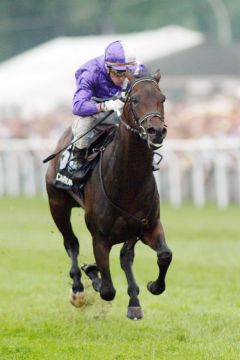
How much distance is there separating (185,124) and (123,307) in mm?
15052

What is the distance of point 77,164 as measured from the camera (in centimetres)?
954

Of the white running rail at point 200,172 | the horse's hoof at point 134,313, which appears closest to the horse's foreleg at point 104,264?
the horse's hoof at point 134,313

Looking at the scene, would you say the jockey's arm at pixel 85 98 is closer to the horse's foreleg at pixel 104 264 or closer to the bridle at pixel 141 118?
the bridle at pixel 141 118

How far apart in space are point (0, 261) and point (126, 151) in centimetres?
658

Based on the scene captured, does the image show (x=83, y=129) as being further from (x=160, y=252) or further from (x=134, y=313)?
(x=134, y=313)

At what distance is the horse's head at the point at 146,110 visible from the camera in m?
7.99

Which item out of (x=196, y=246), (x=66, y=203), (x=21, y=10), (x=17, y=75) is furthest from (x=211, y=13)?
(x=66, y=203)

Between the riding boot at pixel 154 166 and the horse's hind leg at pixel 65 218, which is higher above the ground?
the riding boot at pixel 154 166

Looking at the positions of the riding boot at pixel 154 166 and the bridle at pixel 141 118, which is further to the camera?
the riding boot at pixel 154 166

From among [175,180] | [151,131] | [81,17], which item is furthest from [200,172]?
[81,17]

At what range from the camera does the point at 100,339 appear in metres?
9.05

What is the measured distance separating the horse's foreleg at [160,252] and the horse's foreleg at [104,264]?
0.92 ft

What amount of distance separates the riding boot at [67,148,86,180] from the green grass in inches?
44.9

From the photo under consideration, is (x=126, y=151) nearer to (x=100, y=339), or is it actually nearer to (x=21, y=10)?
(x=100, y=339)
